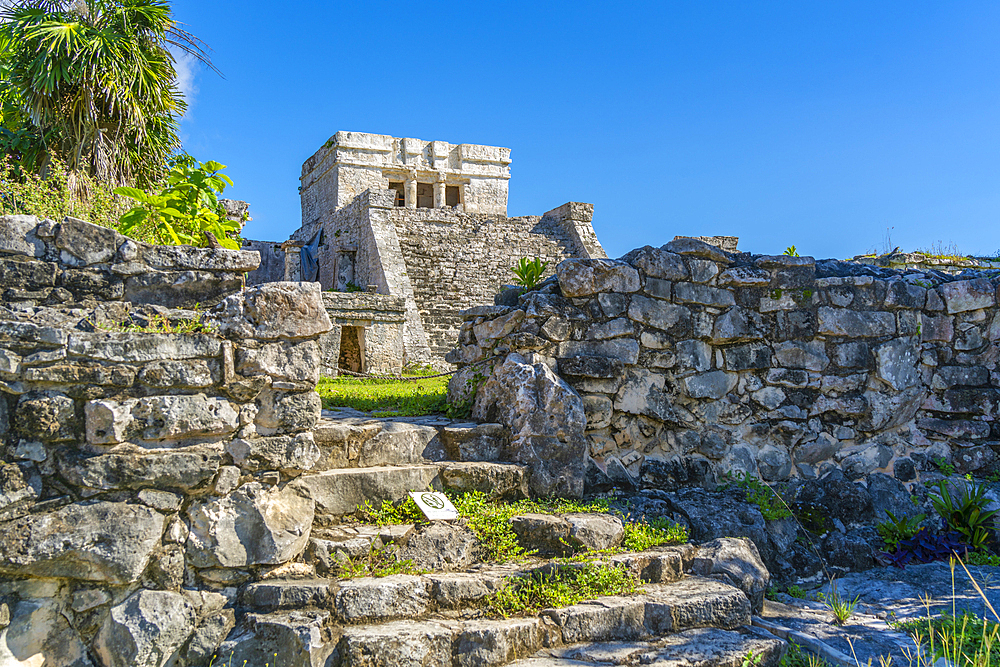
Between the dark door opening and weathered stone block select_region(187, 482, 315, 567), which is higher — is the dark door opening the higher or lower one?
the higher one

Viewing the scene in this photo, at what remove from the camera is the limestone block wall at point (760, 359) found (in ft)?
15.6

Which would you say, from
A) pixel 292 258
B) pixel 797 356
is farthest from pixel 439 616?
pixel 292 258

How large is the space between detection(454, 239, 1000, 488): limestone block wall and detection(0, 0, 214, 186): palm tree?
657 cm

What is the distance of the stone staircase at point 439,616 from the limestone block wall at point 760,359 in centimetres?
132

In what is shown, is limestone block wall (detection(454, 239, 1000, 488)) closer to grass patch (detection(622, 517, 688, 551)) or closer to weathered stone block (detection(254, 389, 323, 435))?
grass patch (detection(622, 517, 688, 551))

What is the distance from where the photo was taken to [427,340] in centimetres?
1612

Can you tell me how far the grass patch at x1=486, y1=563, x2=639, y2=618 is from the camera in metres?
3.13

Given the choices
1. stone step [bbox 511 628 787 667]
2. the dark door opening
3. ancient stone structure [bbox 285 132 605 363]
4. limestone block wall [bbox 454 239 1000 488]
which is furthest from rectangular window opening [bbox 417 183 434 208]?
stone step [bbox 511 628 787 667]

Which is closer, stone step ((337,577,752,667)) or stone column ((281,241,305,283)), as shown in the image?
stone step ((337,577,752,667))

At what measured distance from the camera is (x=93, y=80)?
8.30m

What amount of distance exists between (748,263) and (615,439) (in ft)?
6.16

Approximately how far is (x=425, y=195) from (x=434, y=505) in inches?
1033

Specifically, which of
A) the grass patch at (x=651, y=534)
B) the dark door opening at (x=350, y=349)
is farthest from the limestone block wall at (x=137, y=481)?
the dark door opening at (x=350, y=349)

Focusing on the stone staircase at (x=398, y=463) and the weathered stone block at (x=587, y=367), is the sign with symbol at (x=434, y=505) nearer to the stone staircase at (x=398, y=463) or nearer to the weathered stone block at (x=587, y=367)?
the stone staircase at (x=398, y=463)
